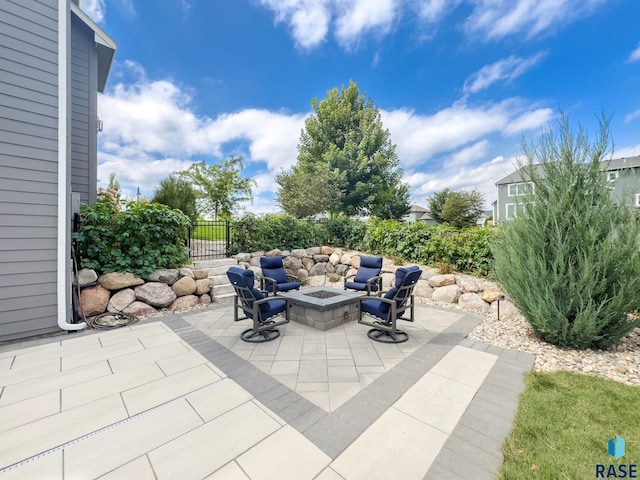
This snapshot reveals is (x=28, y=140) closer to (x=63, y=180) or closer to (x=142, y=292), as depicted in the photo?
(x=63, y=180)

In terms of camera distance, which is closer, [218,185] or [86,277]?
[86,277]

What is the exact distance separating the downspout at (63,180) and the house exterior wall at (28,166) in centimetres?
6

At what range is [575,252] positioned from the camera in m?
3.24

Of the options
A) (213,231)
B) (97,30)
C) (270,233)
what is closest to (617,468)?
(270,233)

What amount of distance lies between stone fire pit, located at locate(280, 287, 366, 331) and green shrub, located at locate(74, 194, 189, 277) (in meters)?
2.92

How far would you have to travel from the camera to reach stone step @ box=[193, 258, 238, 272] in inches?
243

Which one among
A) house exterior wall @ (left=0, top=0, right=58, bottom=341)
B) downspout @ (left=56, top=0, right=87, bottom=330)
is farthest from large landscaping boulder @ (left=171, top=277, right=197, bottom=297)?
house exterior wall @ (left=0, top=0, right=58, bottom=341)

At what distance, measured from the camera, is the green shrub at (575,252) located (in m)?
3.07

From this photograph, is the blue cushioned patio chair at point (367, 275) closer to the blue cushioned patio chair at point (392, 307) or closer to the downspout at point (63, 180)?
the blue cushioned patio chair at point (392, 307)

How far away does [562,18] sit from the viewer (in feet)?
17.1

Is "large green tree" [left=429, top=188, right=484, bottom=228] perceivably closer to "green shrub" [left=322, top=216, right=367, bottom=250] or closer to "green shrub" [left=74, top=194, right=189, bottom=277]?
"green shrub" [left=322, top=216, right=367, bottom=250]

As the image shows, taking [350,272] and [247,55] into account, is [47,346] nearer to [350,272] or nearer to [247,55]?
[350,272]

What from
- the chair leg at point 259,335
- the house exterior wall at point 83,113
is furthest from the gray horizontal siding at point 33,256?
the chair leg at point 259,335

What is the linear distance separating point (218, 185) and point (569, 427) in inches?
670
